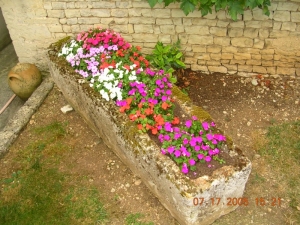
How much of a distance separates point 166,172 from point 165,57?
6.82 feet

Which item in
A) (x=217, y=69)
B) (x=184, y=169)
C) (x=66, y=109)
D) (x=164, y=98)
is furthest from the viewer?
(x=217, y=69)

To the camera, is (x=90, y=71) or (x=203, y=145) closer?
(x=203, y=145)

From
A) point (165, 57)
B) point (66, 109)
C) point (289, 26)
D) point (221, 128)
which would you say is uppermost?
point (289, 26)

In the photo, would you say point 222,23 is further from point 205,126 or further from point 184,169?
point 184,169

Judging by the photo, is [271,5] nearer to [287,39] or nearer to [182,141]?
[287,39]

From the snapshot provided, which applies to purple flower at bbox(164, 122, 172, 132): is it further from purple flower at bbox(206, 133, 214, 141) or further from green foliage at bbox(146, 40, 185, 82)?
green foliage at bbox(146, 40, 185, 82)

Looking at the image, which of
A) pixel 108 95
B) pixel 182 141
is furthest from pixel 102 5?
pixel 182 141

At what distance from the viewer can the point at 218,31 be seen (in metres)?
4.62

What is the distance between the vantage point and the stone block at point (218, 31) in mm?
4594

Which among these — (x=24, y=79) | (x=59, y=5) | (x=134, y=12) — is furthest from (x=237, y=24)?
(x=24, y=79)

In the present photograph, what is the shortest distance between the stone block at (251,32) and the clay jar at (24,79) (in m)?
3.15

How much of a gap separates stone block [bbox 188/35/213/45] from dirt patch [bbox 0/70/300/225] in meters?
0.52

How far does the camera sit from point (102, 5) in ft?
15.3

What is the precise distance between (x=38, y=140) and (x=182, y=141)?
2.11m
